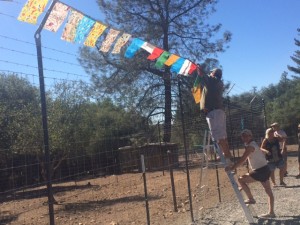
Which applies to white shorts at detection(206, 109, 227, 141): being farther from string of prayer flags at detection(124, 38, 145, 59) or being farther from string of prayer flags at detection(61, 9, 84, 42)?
string of prayer flags at detection(61, 9, 84, 42)

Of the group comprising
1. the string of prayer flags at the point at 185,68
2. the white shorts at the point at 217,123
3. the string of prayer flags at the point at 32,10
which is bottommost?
the white shorts at the point at 217,123

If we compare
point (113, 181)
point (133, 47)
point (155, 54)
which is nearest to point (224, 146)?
point (155, 54)

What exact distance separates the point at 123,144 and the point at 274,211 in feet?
44.4

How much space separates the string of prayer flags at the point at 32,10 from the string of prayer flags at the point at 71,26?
22.3 inches

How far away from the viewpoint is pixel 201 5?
27.8 meters

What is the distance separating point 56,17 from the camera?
19.5ft

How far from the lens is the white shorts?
704 cm

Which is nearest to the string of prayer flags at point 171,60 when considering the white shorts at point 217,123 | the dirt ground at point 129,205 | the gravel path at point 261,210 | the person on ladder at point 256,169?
the white shorts at point 217,123

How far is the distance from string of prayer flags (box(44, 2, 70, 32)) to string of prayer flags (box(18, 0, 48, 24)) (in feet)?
0.56

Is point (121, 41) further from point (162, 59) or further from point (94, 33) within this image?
point (162, 59)

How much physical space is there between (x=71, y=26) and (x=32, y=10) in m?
0.76

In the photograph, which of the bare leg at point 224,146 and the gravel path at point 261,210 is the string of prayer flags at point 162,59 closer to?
the bare leg at point 224,146

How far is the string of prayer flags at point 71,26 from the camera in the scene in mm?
6188

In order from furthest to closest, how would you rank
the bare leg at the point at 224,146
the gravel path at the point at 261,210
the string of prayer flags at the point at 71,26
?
the gravel path at the point at 261,210
the bare leg at the point at 224,146
the string of prayer flags at the point at 71,26
